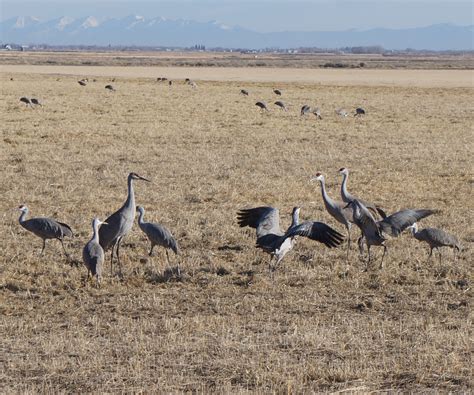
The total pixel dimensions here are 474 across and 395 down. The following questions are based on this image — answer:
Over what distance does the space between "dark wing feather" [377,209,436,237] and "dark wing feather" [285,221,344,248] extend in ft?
2.83

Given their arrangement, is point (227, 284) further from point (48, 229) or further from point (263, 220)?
point (48, 229)

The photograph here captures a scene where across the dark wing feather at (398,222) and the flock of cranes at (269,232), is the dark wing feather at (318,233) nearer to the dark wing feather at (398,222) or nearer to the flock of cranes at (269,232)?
the flock of cranes at (269,232)

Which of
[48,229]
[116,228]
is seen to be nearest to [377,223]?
[116,228]

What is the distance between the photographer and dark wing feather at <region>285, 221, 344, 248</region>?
8.95 meters

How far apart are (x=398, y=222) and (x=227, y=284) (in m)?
2.30

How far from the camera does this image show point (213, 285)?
349 inches

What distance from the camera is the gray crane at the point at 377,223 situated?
31.3ft

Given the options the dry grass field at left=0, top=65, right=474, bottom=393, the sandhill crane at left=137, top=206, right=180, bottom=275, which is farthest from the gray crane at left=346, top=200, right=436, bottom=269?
the sandhill crane at left=137, top=206, right=180, bottom=275

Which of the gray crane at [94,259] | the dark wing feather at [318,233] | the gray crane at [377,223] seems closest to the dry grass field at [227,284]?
the gray crane at [94,259]

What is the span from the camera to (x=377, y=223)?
9727 millimetres

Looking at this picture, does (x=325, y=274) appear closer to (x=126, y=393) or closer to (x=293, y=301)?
(x=293, y=301)

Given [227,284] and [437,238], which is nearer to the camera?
[227,284]

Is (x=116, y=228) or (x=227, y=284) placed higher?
(x=116, y=228)

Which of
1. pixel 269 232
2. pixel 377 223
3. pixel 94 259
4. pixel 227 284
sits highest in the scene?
pixel 377 223
